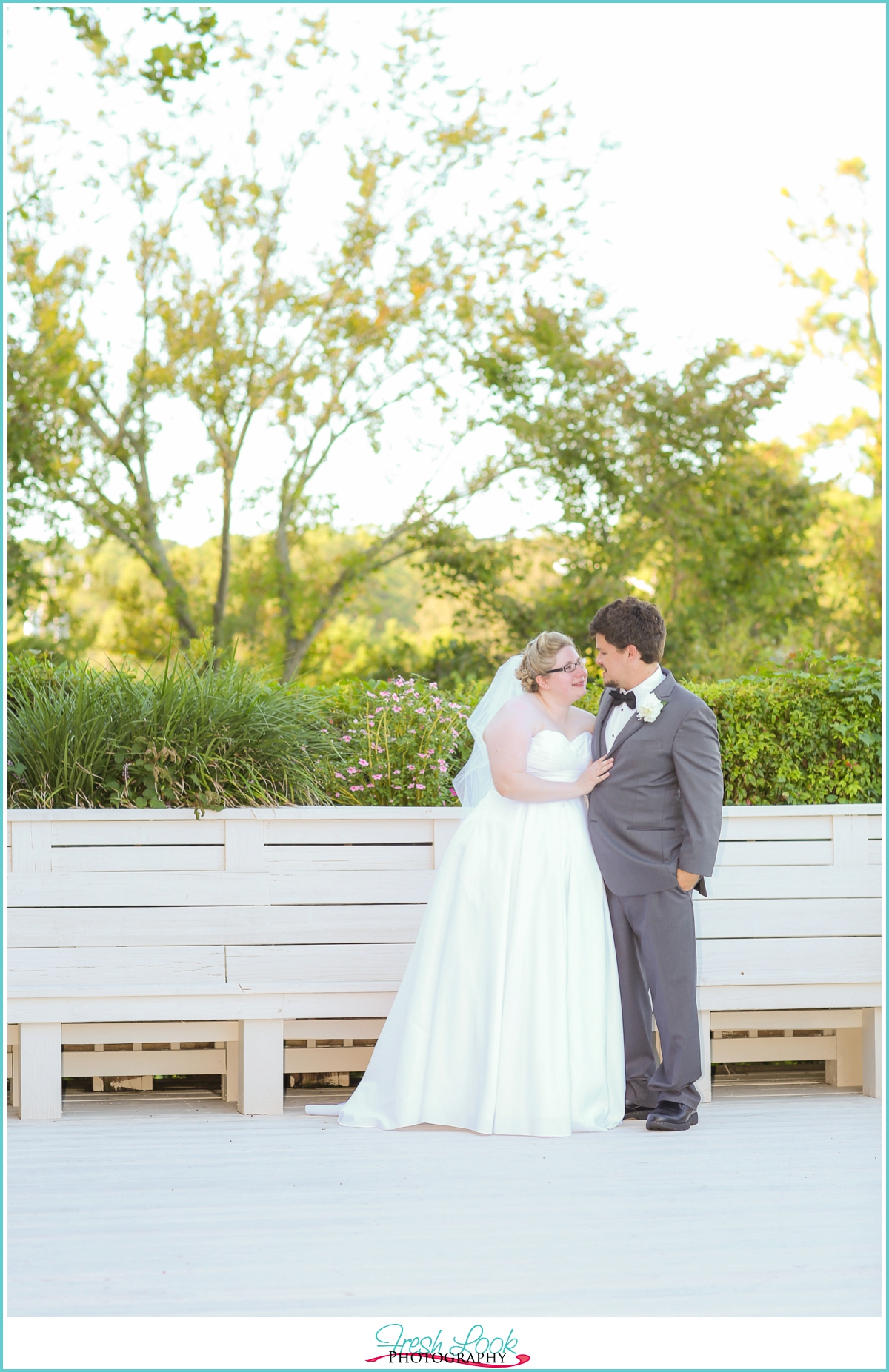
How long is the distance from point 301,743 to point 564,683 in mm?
1150

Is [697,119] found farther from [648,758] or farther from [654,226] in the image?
[648,758]

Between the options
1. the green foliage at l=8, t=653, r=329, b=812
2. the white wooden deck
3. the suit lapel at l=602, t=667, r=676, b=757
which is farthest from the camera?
the green foliage at l=8, t=653, r=329, b=812

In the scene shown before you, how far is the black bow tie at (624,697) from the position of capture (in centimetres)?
382

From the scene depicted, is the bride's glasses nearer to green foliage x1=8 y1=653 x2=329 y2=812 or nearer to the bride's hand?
the bride's hand

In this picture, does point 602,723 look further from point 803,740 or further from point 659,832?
point 803,740

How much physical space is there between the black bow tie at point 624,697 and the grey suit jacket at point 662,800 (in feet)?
0.21

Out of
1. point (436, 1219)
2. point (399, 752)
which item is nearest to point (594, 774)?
point (399, 752)

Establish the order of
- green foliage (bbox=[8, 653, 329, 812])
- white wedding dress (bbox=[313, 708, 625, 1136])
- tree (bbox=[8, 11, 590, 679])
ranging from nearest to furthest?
1. white wedding dress (bbox=[313, 708, 625, 1136])
2. green foliage (bbox=[8, 653, 329, 812])
3. tree (bbox=[8, 11, 590, 679])

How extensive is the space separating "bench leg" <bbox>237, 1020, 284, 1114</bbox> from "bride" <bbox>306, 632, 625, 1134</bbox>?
0.82 feet

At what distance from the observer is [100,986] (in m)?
3.90

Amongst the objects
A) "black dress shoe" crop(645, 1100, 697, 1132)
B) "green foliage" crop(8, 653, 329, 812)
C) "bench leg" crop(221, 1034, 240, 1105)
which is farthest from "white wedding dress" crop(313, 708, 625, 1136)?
"green foliage" crop(8, 653, 329, 812)

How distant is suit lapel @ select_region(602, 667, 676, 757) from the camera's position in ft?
12.3

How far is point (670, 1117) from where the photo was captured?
3701 mm

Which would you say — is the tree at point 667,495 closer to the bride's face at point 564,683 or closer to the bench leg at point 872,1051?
the bench leg at point 872,1051
